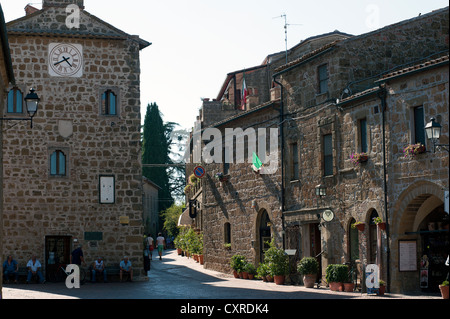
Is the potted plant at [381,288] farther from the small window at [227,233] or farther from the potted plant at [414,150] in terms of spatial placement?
the small window at [227,233]

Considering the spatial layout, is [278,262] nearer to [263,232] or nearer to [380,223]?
[263,232]

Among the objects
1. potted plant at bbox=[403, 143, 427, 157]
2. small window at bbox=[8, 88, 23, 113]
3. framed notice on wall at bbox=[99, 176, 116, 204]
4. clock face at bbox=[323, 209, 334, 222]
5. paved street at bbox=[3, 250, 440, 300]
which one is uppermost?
small window at bbox=[8, 88, 23, 113]

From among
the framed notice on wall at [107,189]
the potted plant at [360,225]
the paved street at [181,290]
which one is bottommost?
the paved street at [181,290]

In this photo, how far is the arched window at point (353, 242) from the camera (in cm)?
2592

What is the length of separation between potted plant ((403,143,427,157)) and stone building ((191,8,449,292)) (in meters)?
0.18

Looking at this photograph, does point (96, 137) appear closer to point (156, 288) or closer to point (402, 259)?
point (156, 288)

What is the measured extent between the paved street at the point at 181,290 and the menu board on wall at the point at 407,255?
1.17 m

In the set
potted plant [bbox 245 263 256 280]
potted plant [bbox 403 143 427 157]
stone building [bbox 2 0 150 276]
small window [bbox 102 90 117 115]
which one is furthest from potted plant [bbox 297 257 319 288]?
small window [bbox 102 90 117 115]

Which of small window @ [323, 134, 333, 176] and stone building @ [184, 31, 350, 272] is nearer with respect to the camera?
small window @ [323, 134, 333, 176]

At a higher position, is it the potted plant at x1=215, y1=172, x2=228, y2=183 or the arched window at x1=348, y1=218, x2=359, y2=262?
the potted plant at x1=215, y1=172, x2=228, y2=183

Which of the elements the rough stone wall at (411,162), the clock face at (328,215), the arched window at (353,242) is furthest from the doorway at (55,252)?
the rough stone wall at (411,162)

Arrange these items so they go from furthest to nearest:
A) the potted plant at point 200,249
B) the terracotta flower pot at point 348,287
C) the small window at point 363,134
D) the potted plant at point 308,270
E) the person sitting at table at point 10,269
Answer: the potted plant at point 200,249
the person sitting at table at point 10,269
the potted plant at point 308,270
the small window at point 363,134
the terracotta flower pot at point 348,287

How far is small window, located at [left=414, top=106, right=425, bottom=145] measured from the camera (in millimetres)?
22484

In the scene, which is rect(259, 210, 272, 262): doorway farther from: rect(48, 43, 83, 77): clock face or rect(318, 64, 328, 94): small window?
rect(48, 43, 83, 77): clock face
